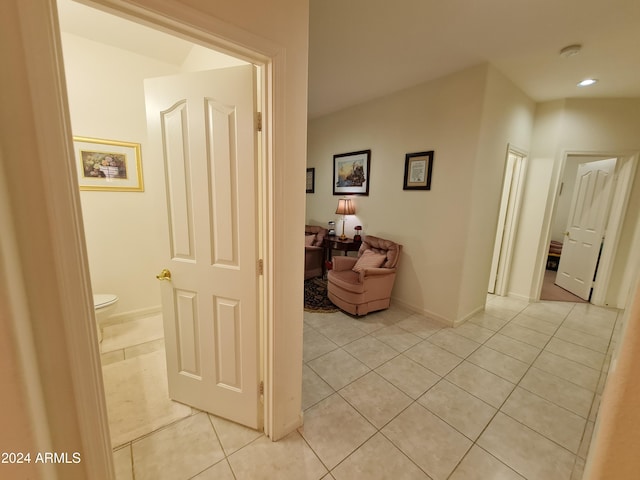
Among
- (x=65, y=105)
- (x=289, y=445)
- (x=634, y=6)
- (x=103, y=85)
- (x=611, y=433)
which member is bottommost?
(x=289, y=445)

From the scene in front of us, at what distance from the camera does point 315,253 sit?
4262mm

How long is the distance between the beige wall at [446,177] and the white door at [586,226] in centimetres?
129

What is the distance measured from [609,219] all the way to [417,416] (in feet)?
12.8

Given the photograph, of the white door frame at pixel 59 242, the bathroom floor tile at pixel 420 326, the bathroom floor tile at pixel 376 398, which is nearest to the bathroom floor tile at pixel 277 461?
the bathroom floor tile at pixel 376 398

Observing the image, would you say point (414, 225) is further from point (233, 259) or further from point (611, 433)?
point (611, 433)

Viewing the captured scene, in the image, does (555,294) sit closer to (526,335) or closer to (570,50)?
(526,335)

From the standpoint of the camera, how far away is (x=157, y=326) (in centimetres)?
264

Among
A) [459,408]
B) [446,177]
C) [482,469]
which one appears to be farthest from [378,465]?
[446,177]

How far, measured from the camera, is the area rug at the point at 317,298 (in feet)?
10.5

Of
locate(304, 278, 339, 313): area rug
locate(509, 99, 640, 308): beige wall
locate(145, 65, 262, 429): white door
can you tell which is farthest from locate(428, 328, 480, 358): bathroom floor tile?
locate(145, 65, 262, 429): white door

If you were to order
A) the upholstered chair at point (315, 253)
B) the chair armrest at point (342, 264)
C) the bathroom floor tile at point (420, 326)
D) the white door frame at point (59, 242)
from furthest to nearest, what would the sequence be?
the upholstered chair at point (315, 253) < the chair armrest at point (342, 264) < the bathroom floor tile at point (420, 326) < the white door frame at point (59, 242)

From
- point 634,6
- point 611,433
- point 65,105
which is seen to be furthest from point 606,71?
point 65,105

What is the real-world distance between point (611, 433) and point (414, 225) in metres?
2.80

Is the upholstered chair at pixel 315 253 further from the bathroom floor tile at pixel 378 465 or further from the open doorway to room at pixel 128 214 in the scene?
the bathroom floor tile at pixel 378 465
